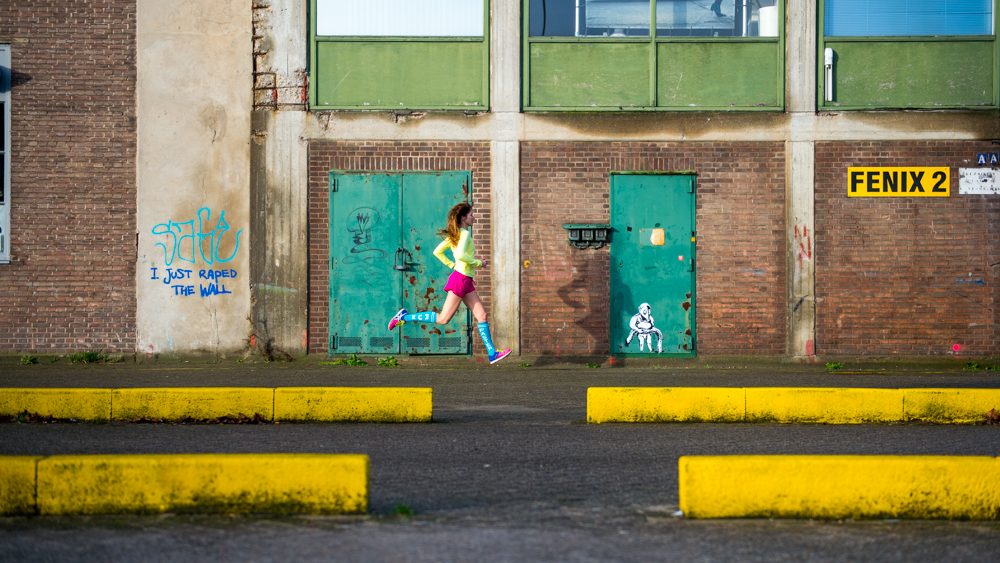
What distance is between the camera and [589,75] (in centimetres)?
1625

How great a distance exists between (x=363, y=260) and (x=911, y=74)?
7.54m

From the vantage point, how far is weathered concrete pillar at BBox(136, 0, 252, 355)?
16172 mm

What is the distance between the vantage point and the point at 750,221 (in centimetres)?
1628

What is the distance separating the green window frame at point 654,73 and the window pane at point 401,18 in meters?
0.76

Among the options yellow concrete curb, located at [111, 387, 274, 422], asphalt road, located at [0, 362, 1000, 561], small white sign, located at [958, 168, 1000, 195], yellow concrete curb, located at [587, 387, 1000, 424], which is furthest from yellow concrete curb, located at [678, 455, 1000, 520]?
small white sign, located at [958, 168, 1000, 195]

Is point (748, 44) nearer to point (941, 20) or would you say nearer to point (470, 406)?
point (941, 20)

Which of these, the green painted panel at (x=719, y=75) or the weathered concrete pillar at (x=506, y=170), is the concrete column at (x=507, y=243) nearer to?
the weathered concrete pillar at (x=506, y=170)

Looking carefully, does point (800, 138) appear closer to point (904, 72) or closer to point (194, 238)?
point (904, 72)

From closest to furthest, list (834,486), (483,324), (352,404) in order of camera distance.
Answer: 1. (834,486)
2. (352,404)
3. (483,324)

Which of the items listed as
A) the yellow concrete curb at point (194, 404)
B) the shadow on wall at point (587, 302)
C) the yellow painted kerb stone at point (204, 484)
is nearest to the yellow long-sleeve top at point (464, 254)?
the shadow on wall at point (587, 302)

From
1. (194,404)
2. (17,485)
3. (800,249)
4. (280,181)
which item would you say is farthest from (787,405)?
(280,181)

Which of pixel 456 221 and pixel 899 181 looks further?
pixel 899 181

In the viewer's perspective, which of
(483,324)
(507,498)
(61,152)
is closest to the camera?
(507,498)

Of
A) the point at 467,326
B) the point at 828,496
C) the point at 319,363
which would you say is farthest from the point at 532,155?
the point at 828,496
